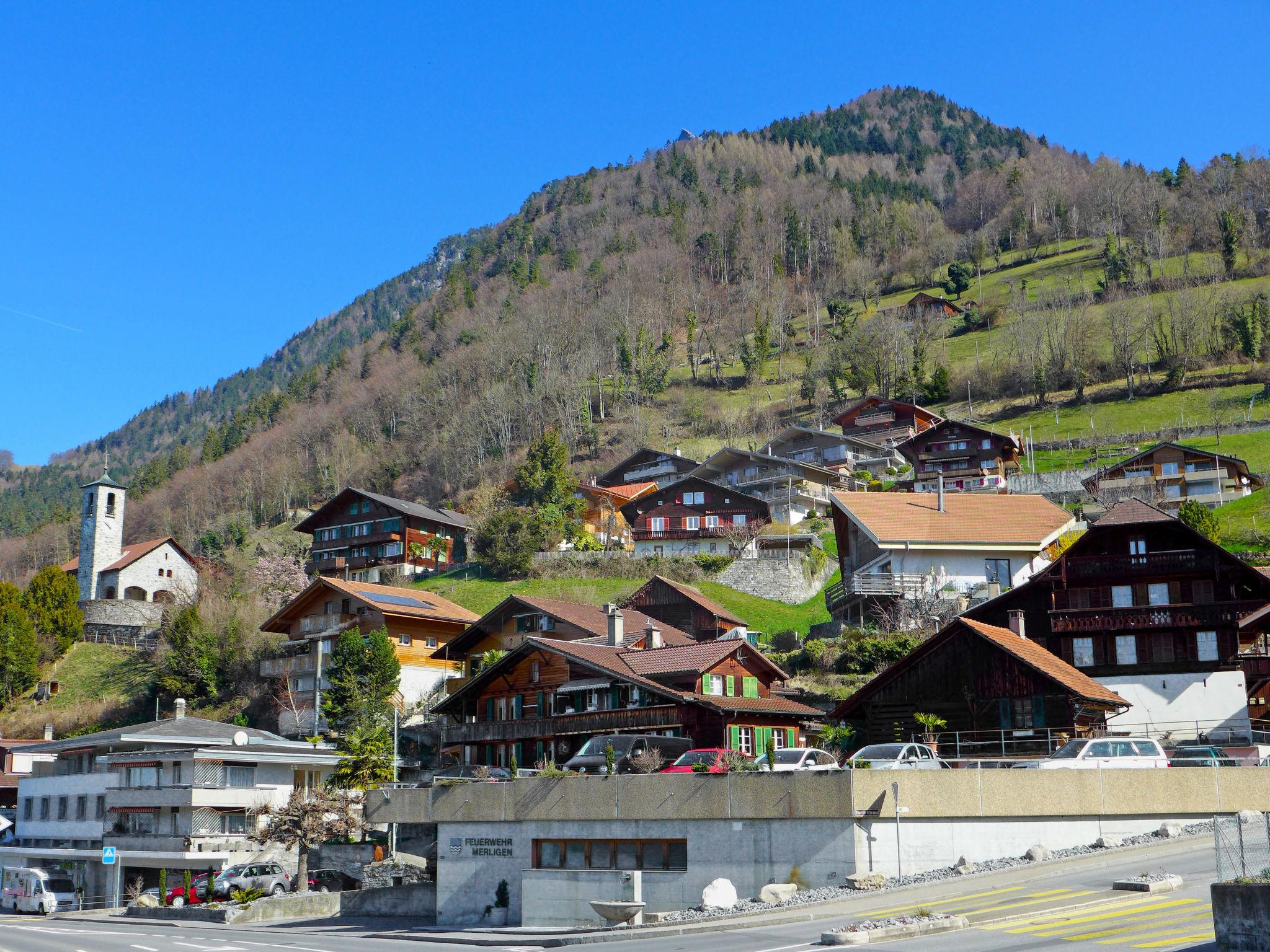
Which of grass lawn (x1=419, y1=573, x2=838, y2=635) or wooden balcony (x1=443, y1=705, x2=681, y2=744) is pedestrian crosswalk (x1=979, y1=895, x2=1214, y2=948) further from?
grass lawn (x1=419, y1=573, x2=838, y2=635)

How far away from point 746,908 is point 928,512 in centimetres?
3982

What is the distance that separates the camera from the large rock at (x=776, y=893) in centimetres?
2598

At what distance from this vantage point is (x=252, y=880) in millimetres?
43625

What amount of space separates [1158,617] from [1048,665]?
30.8 ft

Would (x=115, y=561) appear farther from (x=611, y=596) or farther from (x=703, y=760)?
(x=703, y=760)

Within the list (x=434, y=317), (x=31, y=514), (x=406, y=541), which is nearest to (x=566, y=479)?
(x=406, y=541)

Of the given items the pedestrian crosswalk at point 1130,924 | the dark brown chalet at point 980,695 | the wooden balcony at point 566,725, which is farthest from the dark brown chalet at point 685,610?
the pedestrian crosswalk at point 1130,924

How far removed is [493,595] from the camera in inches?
2992

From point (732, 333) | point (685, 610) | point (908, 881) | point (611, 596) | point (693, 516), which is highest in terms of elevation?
point (732, 333)

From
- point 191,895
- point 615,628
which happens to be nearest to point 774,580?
point 615,628

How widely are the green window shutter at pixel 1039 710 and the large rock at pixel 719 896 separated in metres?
14.7

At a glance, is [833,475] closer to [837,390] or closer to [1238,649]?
[837,390]

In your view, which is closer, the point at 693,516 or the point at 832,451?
the point at 693,516

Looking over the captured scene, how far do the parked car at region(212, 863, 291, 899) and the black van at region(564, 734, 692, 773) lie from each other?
45.6 ft
